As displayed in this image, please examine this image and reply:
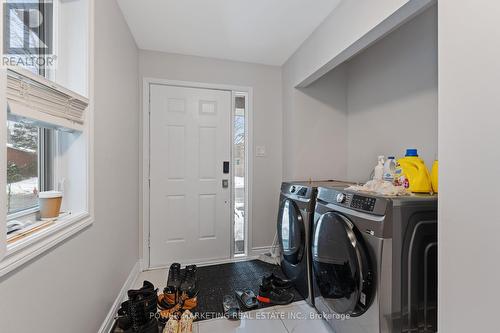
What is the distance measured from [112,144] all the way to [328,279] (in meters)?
1.81

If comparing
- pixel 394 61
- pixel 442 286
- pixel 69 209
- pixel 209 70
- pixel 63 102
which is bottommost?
pixel 442 286

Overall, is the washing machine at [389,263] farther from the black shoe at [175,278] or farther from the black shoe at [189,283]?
the black shoe at [175,278]

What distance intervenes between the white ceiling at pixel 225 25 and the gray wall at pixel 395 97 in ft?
2.20

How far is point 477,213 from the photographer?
2.65 feet

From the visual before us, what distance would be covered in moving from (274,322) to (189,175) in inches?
66.2

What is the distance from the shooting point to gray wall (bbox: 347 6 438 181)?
5.37ft

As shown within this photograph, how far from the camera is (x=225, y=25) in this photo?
2.04 metres

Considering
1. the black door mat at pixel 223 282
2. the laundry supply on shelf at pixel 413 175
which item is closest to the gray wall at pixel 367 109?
the laundry supply on shelf at pixel 413 175

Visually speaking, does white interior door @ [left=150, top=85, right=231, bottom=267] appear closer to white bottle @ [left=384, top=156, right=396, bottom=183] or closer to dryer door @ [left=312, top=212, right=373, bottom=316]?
dryer door @ [left=312, top=212, right=373, bottom=316]

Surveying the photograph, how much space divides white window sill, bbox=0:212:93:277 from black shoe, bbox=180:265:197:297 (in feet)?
3.18

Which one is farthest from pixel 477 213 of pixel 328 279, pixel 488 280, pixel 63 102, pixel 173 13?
pixel 173 13

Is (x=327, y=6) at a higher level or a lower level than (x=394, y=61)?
higher

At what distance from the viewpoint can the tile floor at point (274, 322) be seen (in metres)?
1.57

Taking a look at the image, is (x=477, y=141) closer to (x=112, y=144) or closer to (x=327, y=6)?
(x=327, y=6)
